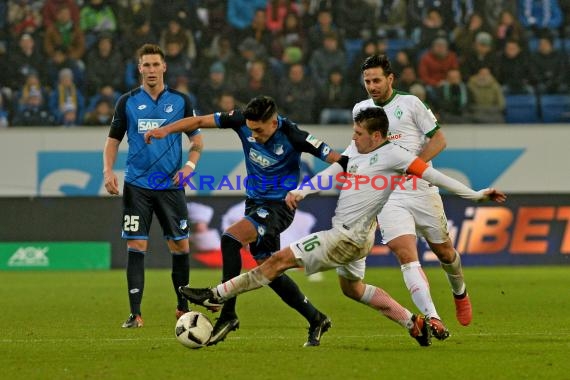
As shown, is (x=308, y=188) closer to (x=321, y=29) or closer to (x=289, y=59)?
(x=289, y=59)

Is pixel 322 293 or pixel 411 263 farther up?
pixel 411 263

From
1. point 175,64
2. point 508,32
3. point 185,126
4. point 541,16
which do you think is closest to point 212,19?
point 175,64

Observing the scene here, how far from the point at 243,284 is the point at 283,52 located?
11534 mm

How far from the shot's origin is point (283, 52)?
18422mm

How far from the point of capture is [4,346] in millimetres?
7676

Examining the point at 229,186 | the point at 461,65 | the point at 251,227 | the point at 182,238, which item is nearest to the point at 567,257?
the point at 461,65

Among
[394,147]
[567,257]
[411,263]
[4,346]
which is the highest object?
[394,147]

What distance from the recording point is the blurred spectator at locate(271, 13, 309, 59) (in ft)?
60.5

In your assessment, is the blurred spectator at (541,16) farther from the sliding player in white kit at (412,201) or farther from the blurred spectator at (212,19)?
the sliding player in white kit at (412,201)

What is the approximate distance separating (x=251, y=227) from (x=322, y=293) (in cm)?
526

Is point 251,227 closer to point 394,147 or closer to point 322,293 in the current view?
point 394,147

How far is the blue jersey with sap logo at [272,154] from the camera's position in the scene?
25.7 ft

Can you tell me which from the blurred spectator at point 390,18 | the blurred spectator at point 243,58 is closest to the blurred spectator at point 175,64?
the blurred spectator at point 243,58

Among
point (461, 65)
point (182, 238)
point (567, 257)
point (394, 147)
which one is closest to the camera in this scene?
point (394, 147)
